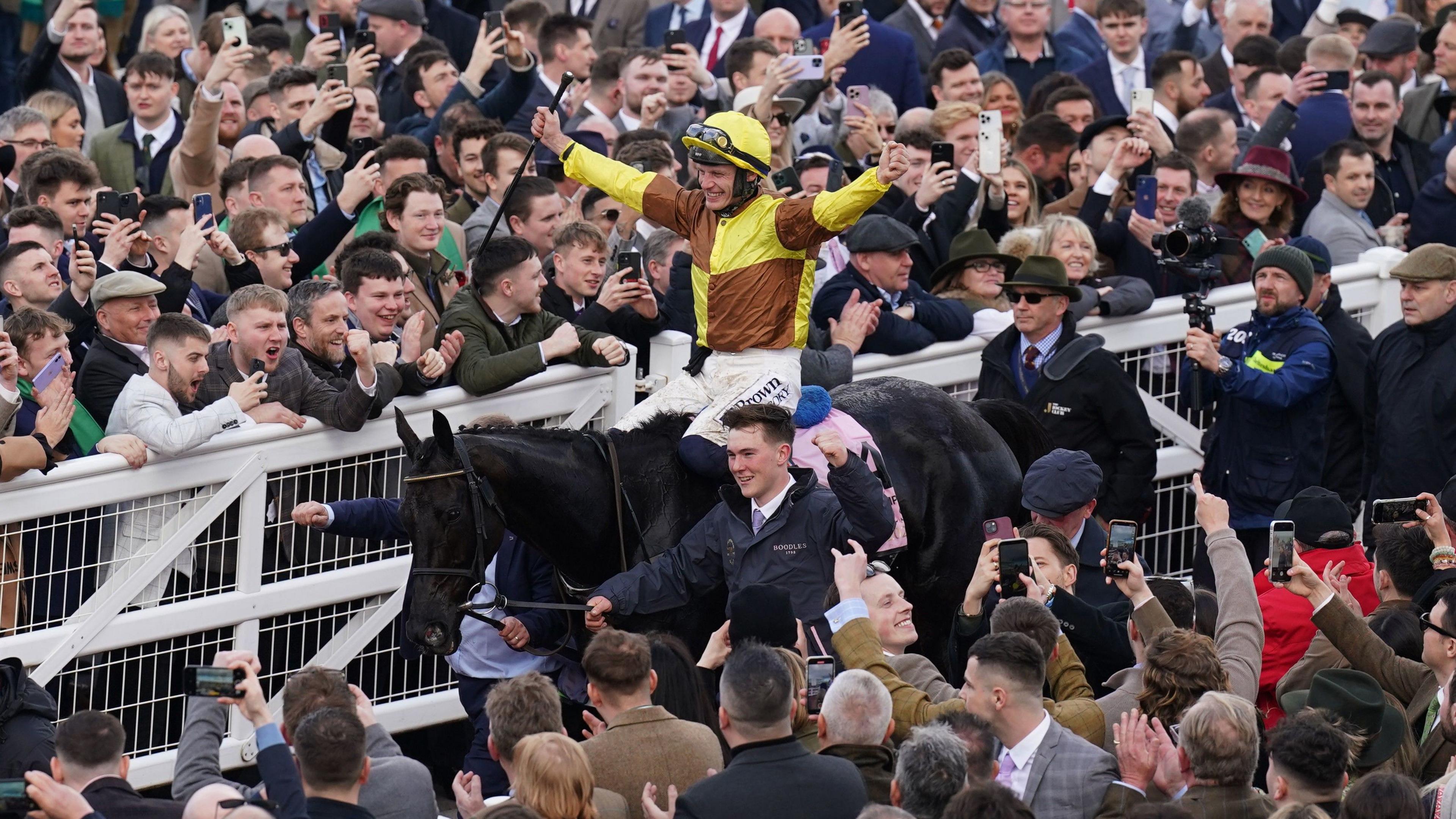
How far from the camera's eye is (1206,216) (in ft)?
36.2

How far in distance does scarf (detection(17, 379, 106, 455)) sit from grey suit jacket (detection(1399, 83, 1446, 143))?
9272 mm

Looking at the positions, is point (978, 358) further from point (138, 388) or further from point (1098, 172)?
point (138, 388)

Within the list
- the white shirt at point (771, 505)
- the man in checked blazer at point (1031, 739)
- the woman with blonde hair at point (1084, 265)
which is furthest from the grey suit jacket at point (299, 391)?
the woman with blonde hair at point (1084, 265)

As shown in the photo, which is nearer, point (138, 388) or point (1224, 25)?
point (138, 388)

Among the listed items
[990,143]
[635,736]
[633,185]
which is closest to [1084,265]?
[990,143]

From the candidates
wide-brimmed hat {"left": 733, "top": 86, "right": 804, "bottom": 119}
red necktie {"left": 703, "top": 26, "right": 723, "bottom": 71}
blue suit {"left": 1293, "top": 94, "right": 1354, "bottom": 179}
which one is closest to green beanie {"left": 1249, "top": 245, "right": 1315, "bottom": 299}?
wide-brimmed hat {"left": 733, "top": 86, "right": 804, "bottom": 119}

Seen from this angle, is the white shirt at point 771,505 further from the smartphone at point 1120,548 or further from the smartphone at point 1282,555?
the smartphone at point 1282,555

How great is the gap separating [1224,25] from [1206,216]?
20.3ft

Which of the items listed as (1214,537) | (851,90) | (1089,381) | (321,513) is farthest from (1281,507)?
(851,90)

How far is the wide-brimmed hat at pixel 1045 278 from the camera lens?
1038 centimetres

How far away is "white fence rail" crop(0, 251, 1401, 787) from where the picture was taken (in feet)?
27.8

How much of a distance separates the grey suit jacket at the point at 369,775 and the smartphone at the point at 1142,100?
7.89 m

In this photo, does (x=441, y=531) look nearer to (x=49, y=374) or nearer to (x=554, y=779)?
(x=49, y=374)

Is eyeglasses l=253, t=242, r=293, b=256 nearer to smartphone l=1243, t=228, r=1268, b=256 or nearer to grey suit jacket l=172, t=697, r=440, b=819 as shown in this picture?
grey suit jacket l=172, t=697, r=440, b=819
